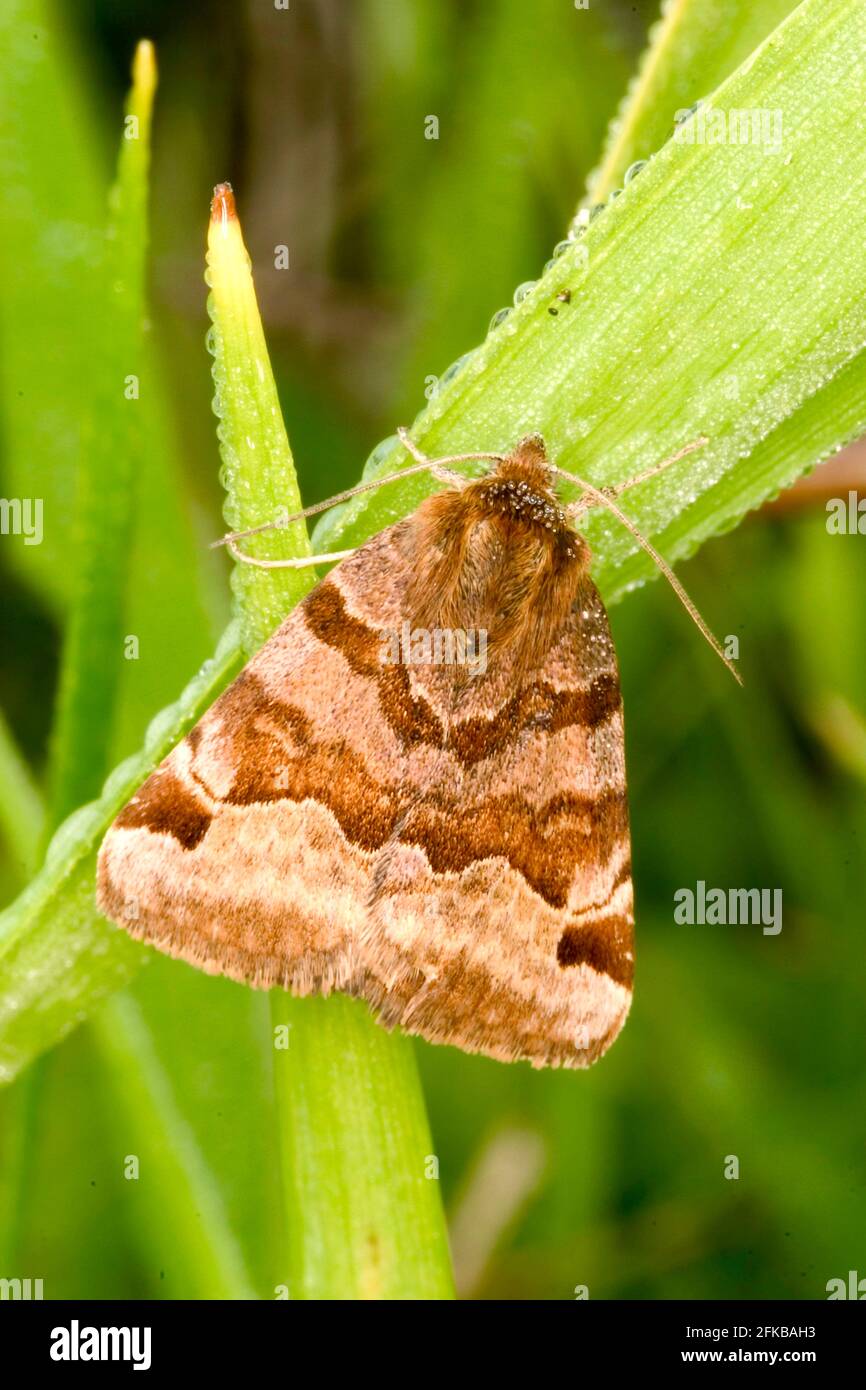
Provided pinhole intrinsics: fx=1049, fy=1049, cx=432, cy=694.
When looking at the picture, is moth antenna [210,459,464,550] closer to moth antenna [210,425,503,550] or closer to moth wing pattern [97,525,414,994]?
moth antenna [210,425,503,550]

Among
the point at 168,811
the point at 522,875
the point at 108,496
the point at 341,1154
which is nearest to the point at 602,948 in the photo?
the point at 522,875

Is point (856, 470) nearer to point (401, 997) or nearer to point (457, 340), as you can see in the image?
point (457, 340)

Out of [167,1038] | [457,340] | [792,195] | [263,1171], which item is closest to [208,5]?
[457,340]

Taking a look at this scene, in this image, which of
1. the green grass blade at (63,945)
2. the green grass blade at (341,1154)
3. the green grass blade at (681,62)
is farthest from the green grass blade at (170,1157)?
the green grass blade at (681,62)

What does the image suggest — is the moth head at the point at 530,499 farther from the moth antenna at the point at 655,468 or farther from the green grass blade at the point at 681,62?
the green grass blade at the point at 681,62

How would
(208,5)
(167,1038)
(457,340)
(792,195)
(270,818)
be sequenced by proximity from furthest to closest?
1. (208,5)
2. (457,340)
3. (167,1038)
4. (270,818)
5. (792,195)

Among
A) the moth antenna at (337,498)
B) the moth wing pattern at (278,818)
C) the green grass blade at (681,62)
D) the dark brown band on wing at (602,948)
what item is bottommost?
the dark brown band on wing at (602,948)

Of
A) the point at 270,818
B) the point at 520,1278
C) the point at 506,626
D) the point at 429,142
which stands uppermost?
the point at 429,142
